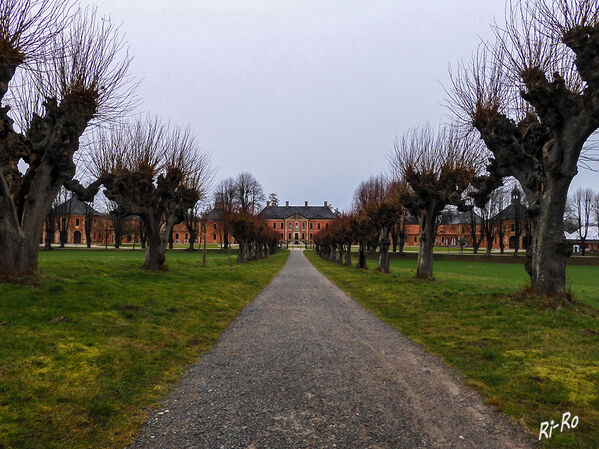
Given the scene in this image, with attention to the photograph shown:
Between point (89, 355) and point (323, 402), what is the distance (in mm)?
3921

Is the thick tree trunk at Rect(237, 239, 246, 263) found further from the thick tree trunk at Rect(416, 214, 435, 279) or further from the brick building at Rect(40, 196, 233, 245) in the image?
the thick tree trunk at Rect(416, 214, 435, 279)

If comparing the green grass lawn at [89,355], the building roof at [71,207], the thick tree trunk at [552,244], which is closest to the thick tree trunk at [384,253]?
the thick tree trunk at [552,244]

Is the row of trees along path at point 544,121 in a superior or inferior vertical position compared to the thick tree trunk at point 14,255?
superior

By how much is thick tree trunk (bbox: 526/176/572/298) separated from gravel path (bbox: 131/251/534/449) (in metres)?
5.90

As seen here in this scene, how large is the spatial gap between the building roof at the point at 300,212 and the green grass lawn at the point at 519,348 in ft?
395

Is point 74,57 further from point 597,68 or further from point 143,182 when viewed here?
point 597,68

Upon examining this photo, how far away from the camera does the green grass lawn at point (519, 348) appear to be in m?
4.30

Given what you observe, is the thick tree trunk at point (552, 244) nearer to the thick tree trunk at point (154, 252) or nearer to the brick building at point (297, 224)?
the thick tree trunk at point (154, 252)

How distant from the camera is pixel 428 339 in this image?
7738 mm

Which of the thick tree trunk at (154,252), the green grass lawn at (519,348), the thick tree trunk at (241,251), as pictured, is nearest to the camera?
the green grass lawn at (519,348)

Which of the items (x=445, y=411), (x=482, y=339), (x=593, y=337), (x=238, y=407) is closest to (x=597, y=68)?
(x=593, y=337)

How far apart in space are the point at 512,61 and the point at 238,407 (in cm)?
1219

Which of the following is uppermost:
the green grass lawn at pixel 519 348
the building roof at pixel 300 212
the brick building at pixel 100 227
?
the building roof at pixel 300 212

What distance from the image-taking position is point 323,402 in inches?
173
